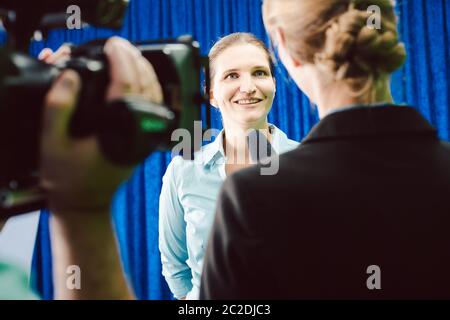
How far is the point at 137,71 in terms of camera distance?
494mm

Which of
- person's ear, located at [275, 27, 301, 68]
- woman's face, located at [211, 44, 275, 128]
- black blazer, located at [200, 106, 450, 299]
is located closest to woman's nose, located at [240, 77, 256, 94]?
woman's face, located at [211, 44, 275, 128]

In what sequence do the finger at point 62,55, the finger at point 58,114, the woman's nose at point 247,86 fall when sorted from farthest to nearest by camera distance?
the woman's nose at point 247,86 < the finger at point 62,55 < the finger at point 58,114

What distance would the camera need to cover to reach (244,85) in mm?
1272

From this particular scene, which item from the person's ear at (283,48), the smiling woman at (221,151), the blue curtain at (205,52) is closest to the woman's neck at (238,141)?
the smiling woman at (221,151)

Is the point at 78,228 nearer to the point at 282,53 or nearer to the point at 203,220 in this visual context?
the point at 282,53

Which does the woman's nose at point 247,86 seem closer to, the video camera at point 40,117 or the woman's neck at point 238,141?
the woman's neck at point 238,141

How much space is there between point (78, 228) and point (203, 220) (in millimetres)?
695

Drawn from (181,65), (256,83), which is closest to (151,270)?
(256,83)

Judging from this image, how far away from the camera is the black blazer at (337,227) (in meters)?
0.50

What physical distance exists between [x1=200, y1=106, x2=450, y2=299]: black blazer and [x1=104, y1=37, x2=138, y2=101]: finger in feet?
0.47

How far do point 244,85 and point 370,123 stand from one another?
756mm

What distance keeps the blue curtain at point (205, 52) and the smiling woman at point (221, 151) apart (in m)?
0.99

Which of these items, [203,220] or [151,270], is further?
[151,270]

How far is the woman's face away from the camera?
1.27m
